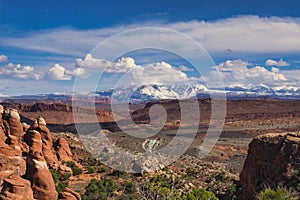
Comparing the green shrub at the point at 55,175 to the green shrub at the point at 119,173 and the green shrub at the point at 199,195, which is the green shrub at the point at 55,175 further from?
the green shrub at the point at 199,195

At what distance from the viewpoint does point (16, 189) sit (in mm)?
19844

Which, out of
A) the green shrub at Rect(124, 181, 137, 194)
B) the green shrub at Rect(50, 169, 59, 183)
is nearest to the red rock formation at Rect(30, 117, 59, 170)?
the green shrub at Rect(50, 169, 59, 183)

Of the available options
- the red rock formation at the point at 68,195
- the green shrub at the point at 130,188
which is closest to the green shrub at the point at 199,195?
the red rock formation at the point at 68,195

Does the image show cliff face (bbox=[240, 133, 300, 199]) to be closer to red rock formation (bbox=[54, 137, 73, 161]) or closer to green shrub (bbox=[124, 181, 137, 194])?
green shrub (bbox=[124, 181, 137, 194])

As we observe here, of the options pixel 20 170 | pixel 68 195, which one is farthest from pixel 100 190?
pixel 20 170

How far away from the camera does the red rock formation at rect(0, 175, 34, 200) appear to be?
1941 cm

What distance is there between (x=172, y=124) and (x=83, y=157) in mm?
98583

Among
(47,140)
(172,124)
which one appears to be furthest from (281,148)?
(172,124)

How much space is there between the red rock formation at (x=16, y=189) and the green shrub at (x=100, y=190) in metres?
7.77

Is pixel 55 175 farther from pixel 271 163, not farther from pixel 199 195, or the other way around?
pixel 271 163

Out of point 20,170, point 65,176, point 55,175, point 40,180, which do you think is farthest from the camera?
point 65,176

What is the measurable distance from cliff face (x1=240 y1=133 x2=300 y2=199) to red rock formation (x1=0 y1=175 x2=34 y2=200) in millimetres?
13959

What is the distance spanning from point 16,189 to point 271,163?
16400 mm

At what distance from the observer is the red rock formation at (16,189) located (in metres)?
19.4
